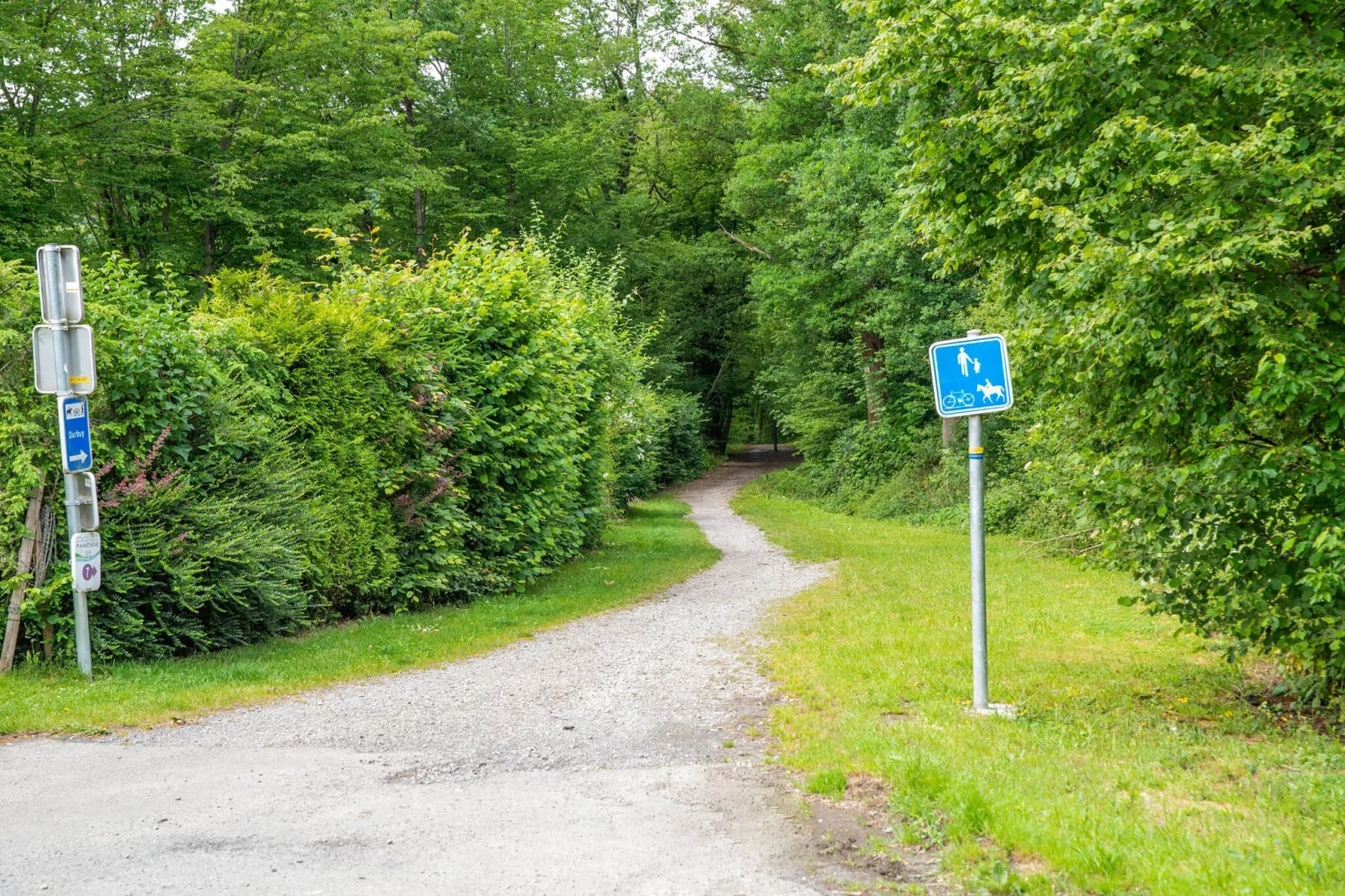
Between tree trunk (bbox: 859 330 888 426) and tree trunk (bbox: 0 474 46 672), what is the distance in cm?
2436

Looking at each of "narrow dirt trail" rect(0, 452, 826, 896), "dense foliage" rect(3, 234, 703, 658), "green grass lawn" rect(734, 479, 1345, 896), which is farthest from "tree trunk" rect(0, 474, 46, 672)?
"green grass lawn" rect(734, 479, 1345, 896)

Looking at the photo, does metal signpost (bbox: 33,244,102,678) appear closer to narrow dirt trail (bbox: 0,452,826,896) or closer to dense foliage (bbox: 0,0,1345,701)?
dense foliage (bbox: 0,0,1345,701)

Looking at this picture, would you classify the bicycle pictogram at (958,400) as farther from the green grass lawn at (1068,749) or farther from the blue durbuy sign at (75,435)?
the blue durbuy sign at (75,435)

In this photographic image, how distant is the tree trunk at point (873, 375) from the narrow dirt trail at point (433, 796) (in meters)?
22.3

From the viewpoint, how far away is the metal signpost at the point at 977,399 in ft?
23.4

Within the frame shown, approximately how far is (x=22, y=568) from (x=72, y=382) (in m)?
1.64

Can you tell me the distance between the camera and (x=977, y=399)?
284 inches

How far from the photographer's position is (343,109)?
27.5 m

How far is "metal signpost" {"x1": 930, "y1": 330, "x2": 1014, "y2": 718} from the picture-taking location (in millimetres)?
7137

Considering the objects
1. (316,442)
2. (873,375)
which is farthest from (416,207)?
(316,442)

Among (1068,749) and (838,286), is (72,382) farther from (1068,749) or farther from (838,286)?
(838,286)

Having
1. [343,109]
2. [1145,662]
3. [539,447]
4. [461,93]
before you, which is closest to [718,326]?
[461,93]

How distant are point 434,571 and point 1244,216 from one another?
31.6 feet

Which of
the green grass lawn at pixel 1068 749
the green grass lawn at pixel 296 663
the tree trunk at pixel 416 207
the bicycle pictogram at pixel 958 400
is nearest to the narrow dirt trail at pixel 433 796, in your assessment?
the green grass lawn at pixel 296 663
